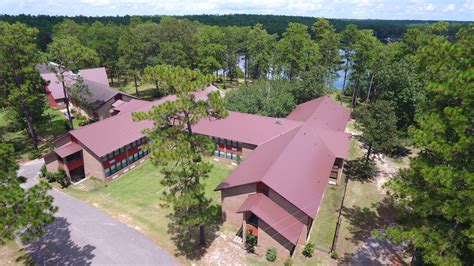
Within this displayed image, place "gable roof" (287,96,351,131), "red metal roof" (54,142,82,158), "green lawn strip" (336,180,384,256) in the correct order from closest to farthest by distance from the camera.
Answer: "green lawn strip" (336,180,384,256)
"red metal roof" (54,142,82,158)
"gable roof" (287,96,351,131)

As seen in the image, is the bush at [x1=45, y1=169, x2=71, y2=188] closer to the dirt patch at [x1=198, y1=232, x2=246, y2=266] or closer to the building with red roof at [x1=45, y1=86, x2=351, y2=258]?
the building with red roof at [x1=45, y1=86, x2=351, y2=258]

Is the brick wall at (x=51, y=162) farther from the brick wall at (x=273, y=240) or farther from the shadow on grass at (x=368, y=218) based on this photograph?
the shadow on grass at (x=368, y=218)

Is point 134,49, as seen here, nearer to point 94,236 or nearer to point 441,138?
point 94,236

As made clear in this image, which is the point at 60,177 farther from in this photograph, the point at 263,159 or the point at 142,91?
the point at 142,91

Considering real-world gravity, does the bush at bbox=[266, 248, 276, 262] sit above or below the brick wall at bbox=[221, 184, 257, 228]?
below

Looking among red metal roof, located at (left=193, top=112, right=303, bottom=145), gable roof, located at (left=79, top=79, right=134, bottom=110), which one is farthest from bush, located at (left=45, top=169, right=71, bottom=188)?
gable roof, located at (left=79, top=79, right=134, bottom=110)

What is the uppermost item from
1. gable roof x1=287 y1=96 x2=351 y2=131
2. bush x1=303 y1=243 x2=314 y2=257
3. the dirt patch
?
gable roof x1=287 y1=96 x2=351 y2=131
